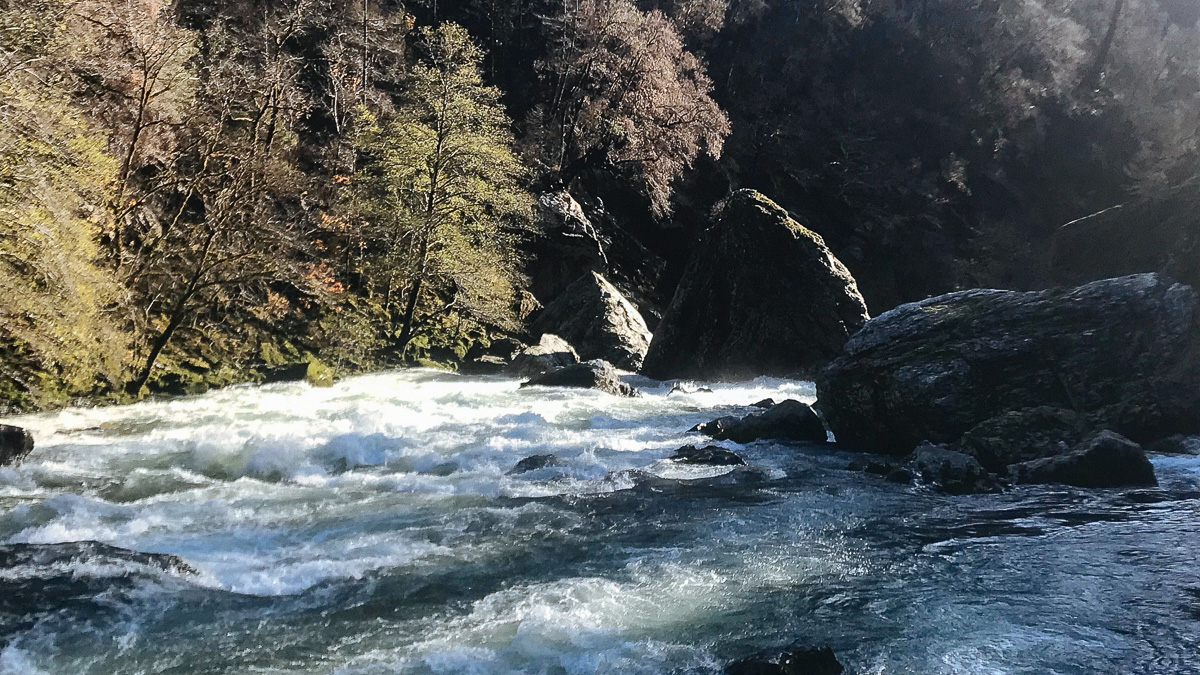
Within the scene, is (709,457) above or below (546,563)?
above

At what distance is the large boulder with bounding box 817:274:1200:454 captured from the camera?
13.7 meters

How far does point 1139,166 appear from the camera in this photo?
4369cm

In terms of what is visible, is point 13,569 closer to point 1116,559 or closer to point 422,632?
point 422,632

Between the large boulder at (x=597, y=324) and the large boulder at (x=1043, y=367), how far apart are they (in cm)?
1250

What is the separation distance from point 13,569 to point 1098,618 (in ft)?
32.9

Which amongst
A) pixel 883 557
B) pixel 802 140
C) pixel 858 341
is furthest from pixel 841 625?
pixel 802 140

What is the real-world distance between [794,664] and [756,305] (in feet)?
63.5

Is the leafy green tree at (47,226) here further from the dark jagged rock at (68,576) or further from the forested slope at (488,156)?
the dark jagged rock at (68,576)

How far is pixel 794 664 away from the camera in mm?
5887

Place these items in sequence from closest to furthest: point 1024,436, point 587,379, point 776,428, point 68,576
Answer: point 68,576
point 1024,436
point 776,428
point 587,379

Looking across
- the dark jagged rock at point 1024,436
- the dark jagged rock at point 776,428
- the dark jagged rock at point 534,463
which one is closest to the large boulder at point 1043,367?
the dark jagged rock at point 1024,436

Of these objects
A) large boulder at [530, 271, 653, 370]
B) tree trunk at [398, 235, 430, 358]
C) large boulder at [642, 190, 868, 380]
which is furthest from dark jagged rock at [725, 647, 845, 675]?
large boulder at [530, 271, 653, 370]

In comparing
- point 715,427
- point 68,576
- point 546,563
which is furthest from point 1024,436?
point 68,576

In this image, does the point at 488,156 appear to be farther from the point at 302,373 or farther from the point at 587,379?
the point at 302,373
